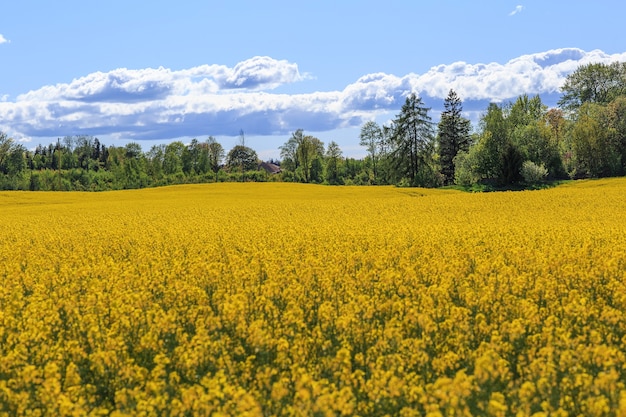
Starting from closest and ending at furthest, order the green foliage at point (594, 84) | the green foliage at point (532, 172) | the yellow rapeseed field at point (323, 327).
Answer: the yellow rapeseed field at point (323, 327) < the green foliage at point (532, 172) < the green foliage at point (594, 84)

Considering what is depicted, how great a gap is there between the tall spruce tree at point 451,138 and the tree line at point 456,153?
158 millimetres

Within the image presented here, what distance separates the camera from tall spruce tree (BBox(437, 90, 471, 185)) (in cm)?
9219

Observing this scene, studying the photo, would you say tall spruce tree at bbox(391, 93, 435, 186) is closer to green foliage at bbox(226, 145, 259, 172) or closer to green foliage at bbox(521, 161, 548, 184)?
green foliage at bbox(521, 161, 548, 184)

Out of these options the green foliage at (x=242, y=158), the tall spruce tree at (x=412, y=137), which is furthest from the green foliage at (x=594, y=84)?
the green foliage at (x=242, y=158)

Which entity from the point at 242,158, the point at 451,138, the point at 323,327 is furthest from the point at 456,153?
the point at 323,327

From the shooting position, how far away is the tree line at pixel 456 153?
6950cm

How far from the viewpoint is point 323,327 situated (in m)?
8.54

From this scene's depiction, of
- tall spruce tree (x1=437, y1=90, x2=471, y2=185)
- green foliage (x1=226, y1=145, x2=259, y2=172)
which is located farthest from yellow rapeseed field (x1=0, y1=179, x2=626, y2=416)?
green foliage (x1=226, y1=145, x2=259, y2=172)

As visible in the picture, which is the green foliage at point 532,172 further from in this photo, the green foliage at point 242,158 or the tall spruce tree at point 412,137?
the green foliage at point 242,158

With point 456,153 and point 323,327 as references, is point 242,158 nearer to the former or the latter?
point 456,153

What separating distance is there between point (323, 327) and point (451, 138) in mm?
87856

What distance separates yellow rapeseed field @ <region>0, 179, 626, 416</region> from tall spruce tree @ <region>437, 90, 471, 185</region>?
76.1 metres

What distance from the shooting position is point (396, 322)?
846 cm

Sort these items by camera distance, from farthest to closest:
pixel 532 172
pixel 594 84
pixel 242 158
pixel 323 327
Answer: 1. pixel 242 158
2. pixel 594 84
3. pixel 532 172
4. pixel 323 327
